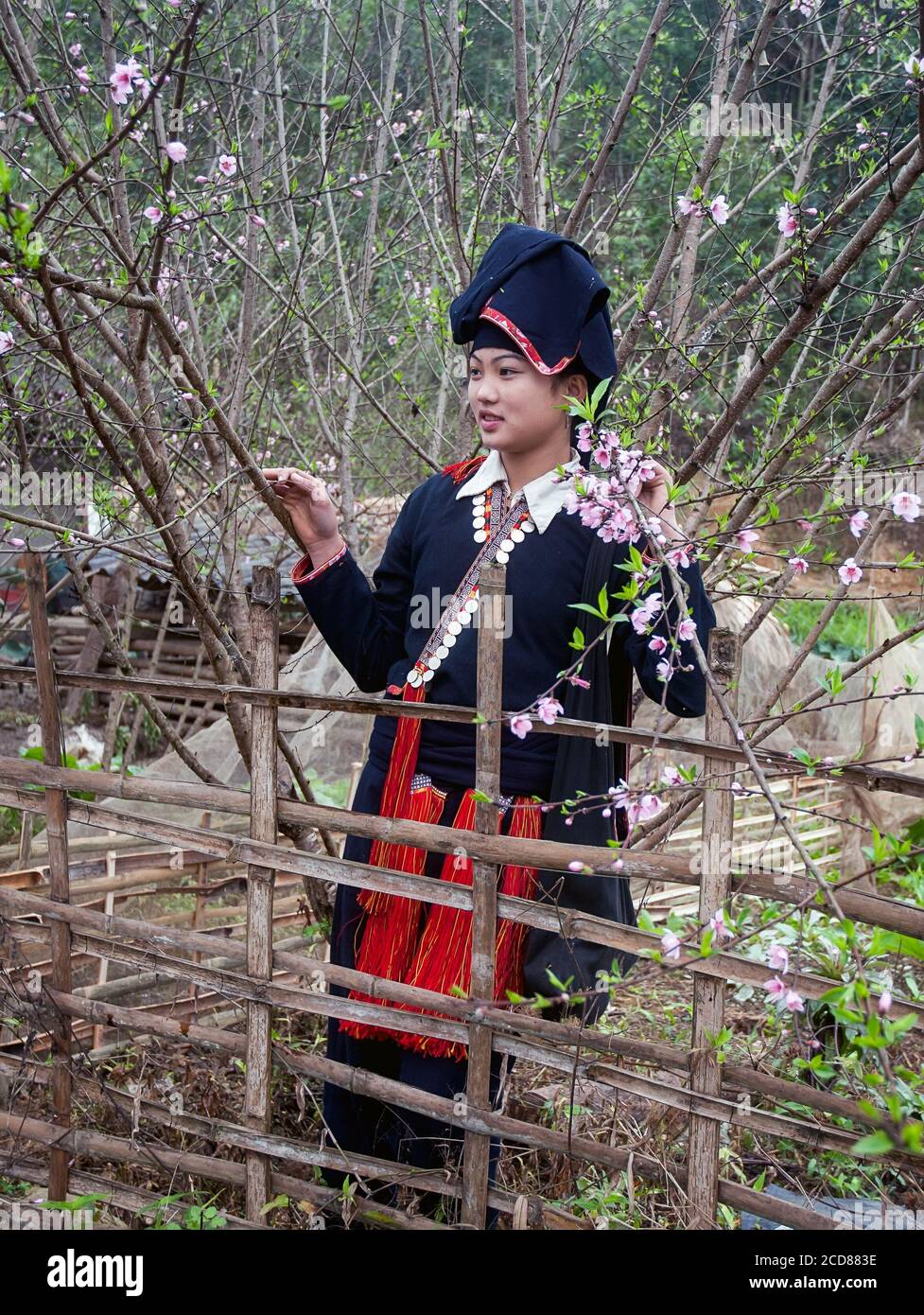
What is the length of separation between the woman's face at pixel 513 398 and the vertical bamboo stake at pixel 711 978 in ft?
1.96

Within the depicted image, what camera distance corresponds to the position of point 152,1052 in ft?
10.3

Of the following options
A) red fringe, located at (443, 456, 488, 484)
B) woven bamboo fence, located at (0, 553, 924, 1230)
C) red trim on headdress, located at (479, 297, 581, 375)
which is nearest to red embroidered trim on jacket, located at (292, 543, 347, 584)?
woven bamboo fence, located at (0, 553, 924, 1230)

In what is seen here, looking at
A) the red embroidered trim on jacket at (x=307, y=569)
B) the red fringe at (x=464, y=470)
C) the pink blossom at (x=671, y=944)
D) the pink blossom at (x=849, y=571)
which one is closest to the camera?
the pink blossom at (x=671, y=944)

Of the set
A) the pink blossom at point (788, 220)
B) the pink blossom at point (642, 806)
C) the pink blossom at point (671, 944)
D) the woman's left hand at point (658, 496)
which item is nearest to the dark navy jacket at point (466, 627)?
the woman's left hand at point (658, 496)

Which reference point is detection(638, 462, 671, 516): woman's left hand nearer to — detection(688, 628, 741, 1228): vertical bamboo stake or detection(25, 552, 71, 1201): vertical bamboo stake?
detection(688, 628, 741, 1228): vertical bamboo stake

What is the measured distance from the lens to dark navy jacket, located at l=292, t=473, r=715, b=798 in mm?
2178

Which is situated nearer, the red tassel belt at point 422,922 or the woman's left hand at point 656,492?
the woman's left hand at point 656,492

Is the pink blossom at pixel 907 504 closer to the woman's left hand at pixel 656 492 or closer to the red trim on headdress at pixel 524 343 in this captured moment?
the woman's left hand at pixel 656 492

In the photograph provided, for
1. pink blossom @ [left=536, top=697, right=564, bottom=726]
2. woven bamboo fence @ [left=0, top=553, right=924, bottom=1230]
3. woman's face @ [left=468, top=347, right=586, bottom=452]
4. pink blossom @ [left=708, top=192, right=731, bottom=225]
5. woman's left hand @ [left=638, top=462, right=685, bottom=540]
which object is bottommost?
woven bamboo fence @ [left=0, top=553, right=924, bottom=1230]

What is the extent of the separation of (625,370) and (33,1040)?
2.44 meters

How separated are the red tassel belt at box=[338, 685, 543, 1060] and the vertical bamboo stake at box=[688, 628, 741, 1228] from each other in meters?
0.39

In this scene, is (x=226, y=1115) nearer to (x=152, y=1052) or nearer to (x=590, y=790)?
(x=152, y=1052)

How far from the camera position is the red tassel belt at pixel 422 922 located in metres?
2.31

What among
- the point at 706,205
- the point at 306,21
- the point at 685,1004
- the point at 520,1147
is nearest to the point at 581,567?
the point at 706,205
